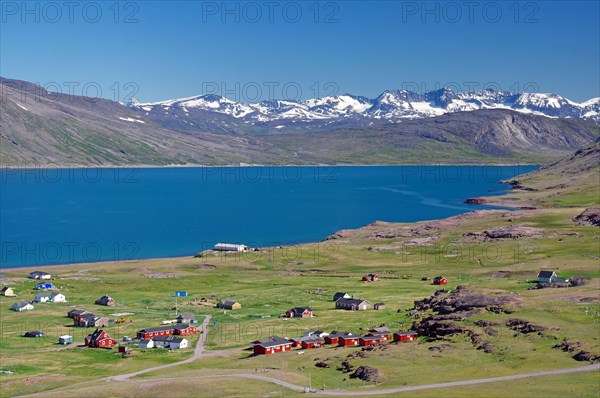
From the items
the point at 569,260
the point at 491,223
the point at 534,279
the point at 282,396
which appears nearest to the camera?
the point at 282,396

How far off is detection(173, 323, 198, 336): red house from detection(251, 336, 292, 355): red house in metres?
12.6

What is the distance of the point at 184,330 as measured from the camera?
96.1m

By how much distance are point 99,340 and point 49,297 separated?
35217 mm

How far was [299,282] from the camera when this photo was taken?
139 meters

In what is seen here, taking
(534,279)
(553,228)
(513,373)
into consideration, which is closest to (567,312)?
(513,373)

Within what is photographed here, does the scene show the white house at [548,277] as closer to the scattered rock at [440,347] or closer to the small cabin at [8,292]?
the scattered rock at [440,347]

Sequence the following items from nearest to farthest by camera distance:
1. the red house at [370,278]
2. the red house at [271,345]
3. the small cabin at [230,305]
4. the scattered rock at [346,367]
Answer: the scattered rock at [346,367], the red house at [271,345], the small cabin at [230,305], the red house at [370,278]

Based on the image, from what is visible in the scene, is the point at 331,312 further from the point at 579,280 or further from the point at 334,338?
the point at 579,280

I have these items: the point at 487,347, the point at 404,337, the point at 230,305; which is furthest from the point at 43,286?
the point at 487,347

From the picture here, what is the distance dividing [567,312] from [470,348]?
50.6 ft

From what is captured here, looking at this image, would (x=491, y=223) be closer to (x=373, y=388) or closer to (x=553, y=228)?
(x=553, y=228)

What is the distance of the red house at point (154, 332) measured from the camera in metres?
93.7

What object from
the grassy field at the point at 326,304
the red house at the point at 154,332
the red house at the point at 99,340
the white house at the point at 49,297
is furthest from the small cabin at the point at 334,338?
the white house at the point at 49,297

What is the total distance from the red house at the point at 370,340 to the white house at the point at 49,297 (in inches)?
2270
